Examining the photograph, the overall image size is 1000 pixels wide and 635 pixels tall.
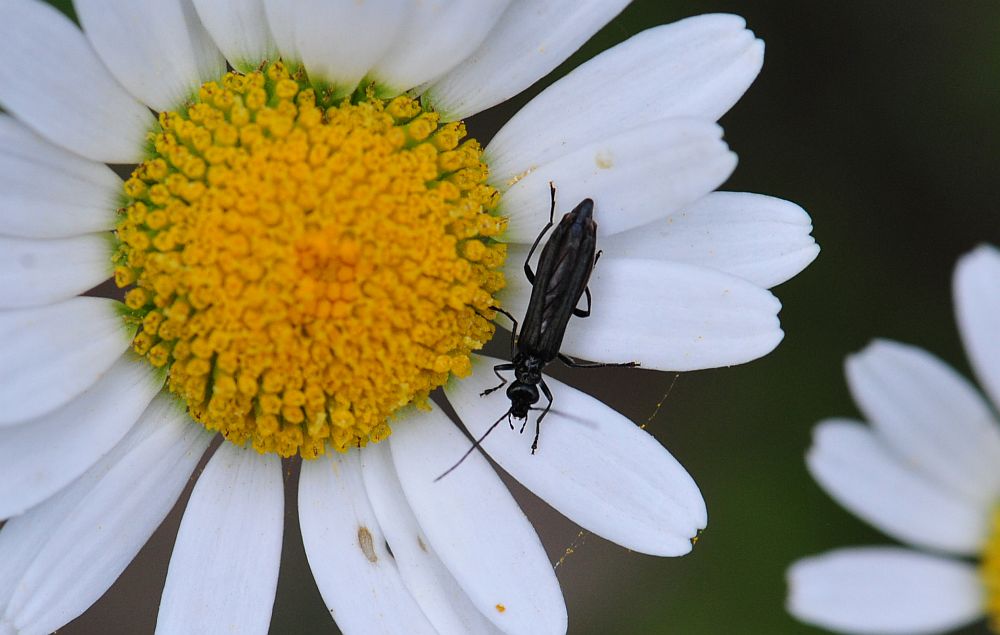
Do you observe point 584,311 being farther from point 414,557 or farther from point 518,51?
point 414,557

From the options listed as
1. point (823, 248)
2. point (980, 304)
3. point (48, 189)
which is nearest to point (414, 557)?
point (48, 189)

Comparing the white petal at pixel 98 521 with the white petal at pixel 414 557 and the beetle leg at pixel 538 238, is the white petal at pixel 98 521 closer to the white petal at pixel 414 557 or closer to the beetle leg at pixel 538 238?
the white petal at pixel 414 557

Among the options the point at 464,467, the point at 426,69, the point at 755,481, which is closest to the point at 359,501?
the point at 464,467

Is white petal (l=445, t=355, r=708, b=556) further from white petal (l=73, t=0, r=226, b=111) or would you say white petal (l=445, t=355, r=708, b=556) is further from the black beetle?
white petal (l=73, t=0, r=226, b=111)

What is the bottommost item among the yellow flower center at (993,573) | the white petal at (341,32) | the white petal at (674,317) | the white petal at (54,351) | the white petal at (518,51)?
the yellow flower center at (993,573)

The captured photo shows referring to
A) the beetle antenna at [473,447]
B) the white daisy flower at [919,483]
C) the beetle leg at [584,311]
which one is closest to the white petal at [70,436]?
the beetle antenna at [473,447]
